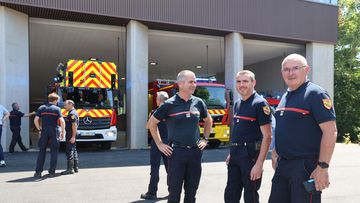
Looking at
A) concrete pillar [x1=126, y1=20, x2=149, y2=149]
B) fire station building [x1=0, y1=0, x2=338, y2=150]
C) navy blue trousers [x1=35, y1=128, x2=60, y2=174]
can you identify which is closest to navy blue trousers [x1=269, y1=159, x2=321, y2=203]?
navy blue trousers [x1=35, y1=128, x2=60, y2=174]

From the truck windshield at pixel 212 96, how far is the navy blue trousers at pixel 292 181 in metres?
11.5

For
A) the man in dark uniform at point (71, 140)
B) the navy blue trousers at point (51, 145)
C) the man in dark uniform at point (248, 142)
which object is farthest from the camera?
the man in dark uniform at point (71, 140)

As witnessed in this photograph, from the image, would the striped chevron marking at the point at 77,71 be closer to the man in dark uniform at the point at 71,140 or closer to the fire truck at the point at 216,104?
the fire truck at the point at 216,104

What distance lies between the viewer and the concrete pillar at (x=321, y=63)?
64.8 feet

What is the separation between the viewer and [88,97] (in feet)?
45.6

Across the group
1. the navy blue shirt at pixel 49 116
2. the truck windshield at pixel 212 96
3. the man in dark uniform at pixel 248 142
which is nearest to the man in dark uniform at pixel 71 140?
the navy blue shirt at pixel 49 116

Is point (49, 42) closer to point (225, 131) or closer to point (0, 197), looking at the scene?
point (225, 131)

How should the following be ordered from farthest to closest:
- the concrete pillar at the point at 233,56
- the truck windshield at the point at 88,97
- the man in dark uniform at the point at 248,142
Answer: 1. the concrete pillar at the point at 233,56
2. the truck windshield at the point at 88,97
3. the man in dark uniform at the point at 248,142

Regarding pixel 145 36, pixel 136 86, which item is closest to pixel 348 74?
pixel 145 36

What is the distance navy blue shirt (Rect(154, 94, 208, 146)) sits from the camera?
4387 millimetres

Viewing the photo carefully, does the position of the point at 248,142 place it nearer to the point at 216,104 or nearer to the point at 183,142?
the point at 183,142

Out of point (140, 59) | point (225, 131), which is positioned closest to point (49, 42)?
point (140, 59)

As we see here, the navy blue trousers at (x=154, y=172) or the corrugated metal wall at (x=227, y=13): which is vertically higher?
the corrugated metal wall at (x=227, y=13)

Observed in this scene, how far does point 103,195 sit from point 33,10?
1013cm
